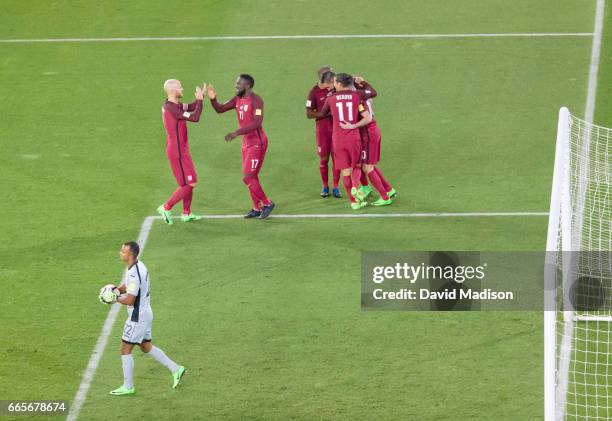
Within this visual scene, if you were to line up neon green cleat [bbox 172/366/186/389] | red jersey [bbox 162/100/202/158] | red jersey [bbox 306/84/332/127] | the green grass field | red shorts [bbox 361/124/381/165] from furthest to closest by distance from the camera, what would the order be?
red jersey [bbox 306/84/332/127], red shorts [bbox 361/124/381/165], red jersey [bbox 162/100/202/158], the green grass field, neon green cleat [bbox 172/366/186/389]

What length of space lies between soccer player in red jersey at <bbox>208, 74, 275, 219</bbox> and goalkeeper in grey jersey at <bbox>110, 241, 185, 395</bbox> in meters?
4.43

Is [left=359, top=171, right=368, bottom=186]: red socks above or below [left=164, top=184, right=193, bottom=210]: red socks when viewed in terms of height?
above

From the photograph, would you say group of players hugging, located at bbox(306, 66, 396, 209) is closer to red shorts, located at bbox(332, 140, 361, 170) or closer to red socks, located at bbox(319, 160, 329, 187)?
red shorts, located at bbox(332, 140, 361, 170)

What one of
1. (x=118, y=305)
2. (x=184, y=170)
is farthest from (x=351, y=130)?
(x=118, y=305)

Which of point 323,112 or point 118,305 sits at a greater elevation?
point 323,112

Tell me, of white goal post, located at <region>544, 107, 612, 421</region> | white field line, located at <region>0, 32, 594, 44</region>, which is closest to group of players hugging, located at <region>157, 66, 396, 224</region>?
white goal post, located at <region>544, 107, 612, 421</region>

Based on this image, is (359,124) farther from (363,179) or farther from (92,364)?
(92,364)

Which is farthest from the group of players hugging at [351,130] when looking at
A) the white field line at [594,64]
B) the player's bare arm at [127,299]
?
the player's bare arm at [127,299]

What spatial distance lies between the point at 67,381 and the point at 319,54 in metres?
11.7

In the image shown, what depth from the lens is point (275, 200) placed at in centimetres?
1853

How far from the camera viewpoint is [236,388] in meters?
13.6

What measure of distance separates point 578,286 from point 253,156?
4.81m

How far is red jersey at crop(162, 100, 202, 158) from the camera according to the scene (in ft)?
56.1

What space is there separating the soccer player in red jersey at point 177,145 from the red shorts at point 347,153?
80.1 inches
